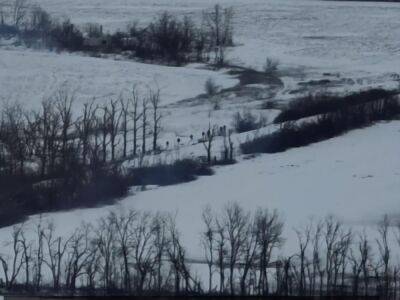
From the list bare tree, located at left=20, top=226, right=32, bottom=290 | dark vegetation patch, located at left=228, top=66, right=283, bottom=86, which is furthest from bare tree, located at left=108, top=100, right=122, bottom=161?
dark vegetation patch, located at left=228, top=66, right=283, bottom=86

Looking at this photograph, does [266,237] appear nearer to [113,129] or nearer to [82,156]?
[82,156]

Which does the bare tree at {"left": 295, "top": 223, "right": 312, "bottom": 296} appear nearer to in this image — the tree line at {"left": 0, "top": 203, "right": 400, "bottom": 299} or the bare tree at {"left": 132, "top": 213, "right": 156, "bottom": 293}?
the tree line at {"left": 0, "top": 203, "right": 400, "bottom": 299}

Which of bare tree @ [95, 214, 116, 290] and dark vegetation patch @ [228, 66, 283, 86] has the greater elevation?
bare tree @ [95, 214, 116, 290]

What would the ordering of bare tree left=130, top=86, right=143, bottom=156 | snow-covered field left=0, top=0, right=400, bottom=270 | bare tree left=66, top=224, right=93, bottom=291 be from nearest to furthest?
bare tree left=66, top=224, right=93, bottom=291
snow-covered field left=0, top=0, right=400, bottom=270
bare tree left=130, top=86, right=143, bottom=156

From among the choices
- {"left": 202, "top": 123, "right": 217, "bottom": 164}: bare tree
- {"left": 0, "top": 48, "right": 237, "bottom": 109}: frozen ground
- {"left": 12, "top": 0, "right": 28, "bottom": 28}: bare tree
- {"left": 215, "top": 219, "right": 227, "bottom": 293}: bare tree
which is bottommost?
{"left": 202, "top": 123, "right": 217, "bottom": 164}: bare tree

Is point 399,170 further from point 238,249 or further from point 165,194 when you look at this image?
point 238,249

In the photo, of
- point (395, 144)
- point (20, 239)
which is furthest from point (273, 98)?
point (20, 239)

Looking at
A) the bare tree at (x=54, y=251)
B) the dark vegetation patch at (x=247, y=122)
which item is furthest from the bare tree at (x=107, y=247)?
the dark vegetation patch at (x=247, y=122)
